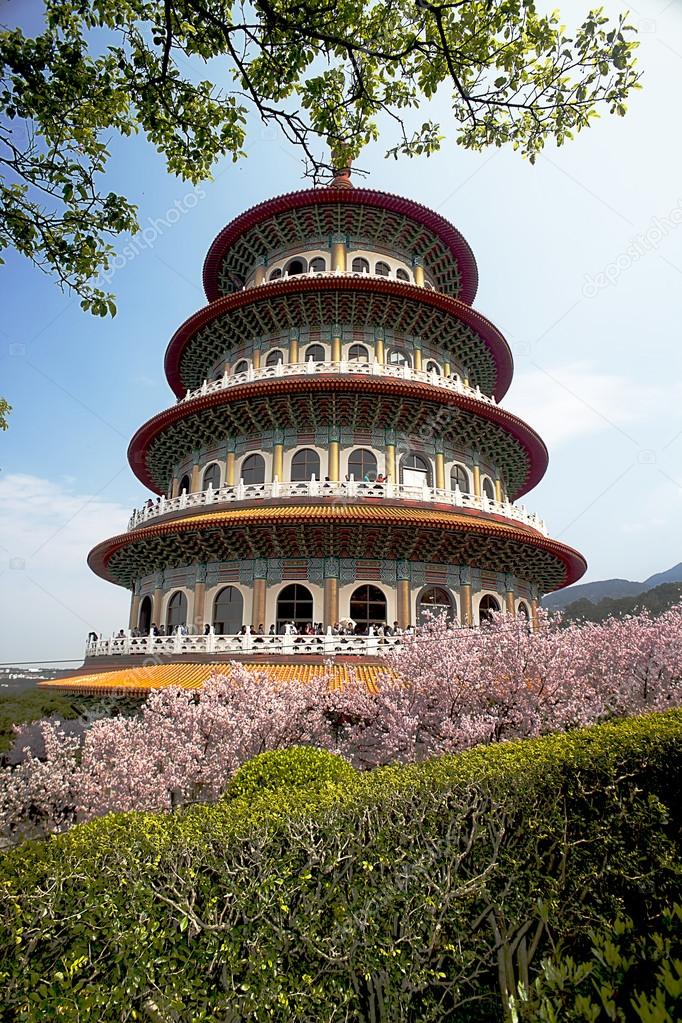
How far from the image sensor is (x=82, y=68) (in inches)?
243

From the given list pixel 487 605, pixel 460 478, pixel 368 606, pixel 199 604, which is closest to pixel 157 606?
pixel 199 604

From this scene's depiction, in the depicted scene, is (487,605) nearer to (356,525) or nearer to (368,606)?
(368,606)

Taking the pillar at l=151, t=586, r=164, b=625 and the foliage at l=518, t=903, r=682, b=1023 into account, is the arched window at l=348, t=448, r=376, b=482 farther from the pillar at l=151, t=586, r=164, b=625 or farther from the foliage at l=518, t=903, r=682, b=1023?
the foliage at l=518, t=903, r=682, b=1023

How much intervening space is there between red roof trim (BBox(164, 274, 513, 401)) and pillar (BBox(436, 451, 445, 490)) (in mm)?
6639

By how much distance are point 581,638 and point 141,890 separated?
44.1 ft

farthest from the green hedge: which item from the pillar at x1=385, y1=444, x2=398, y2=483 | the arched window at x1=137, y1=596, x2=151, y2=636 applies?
the arched window at x1=137, y1=596, x2=151, y2=636

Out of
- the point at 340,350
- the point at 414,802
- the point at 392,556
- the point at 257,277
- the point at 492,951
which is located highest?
the point at 257,277

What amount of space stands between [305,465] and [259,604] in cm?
596

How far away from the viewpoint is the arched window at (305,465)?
21.9 m

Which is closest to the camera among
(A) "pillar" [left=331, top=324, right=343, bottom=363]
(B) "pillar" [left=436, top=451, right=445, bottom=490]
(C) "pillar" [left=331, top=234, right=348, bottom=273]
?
(B) "pillar" [left=436, top=451, right=445, bottom=490]

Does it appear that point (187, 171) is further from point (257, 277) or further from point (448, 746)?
point (257, 277)

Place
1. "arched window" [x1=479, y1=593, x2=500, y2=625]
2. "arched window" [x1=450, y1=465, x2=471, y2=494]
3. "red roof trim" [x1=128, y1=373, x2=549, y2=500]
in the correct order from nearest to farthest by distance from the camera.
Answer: "red roof trim" [x1=128, y1=373, x2=549, y2=500] < "arched window" [x1=479, y1=593, x2=500, y2=625] < "arched window" [x1=450, y1=465, x2=471, y2=494]

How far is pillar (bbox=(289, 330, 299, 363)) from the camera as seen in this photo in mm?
23891

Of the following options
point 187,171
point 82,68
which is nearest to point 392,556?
point 187,171
